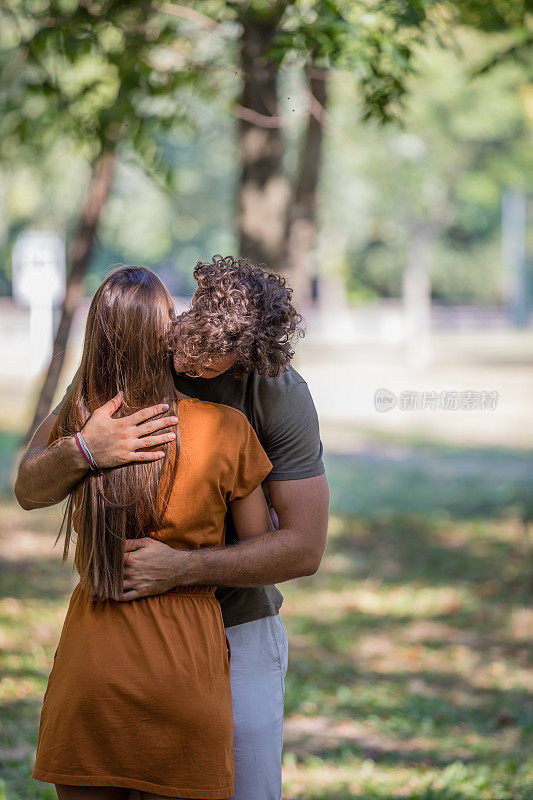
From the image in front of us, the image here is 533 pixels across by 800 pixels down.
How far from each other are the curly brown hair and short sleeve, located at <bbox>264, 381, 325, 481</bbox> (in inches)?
4.9

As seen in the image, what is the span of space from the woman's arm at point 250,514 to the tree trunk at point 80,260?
7.58 m

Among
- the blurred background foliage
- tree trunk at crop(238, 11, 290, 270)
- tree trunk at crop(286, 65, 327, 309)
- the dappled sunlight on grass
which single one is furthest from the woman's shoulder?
tree trunk at crop(286, 65, 327, 309)

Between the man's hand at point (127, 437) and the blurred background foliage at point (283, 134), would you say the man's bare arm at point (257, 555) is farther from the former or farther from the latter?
the blurred background foliage at point (283, 134)

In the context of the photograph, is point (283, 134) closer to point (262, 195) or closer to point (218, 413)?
point (262, 195)

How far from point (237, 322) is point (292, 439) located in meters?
0.34

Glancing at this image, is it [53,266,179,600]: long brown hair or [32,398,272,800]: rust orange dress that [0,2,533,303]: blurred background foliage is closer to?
[53,266,179,600]: long brown hair

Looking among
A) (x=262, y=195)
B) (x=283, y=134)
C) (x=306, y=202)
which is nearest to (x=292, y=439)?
(x=262, y=195)

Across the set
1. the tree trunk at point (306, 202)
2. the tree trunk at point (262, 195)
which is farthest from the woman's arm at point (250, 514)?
the tree trunk at point (306, 202)

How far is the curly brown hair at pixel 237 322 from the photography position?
211cm

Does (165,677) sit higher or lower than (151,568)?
lower

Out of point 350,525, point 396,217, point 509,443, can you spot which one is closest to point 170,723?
point 350,525

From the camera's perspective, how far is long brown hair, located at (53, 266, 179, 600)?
2146 mm

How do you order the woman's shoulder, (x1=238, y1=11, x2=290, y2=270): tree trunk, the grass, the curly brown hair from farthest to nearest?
(x1=238, y1=11, x2=290, y2=270): tree trunk < the grass < the woman's shoulder < the curly brown hair

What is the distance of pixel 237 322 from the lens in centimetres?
211
